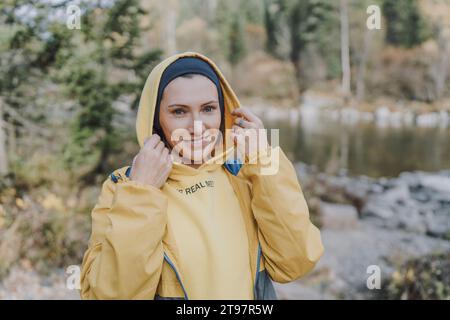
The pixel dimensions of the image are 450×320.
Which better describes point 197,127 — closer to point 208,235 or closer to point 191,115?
point 191,115

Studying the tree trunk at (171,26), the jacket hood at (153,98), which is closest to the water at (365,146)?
the tree trunk at (171,26)

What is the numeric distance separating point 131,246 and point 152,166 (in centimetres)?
26

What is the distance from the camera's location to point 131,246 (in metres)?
1.23

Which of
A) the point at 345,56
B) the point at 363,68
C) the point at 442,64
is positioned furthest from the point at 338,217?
the point at 442,64

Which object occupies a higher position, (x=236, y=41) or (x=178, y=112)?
→ (x=236, y=41)

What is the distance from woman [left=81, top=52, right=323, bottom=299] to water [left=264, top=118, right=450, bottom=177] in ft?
15.8

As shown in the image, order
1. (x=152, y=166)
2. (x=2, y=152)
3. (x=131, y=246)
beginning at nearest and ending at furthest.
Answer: (x=131, y=246)
(x=152, y=166)
(x=2, y=152)

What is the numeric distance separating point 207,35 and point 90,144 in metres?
2.44

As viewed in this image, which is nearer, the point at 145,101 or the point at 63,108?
the point at 145,101

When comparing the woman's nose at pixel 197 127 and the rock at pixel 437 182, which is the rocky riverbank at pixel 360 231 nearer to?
the rock at pixel 437 182

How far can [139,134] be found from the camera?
156 centimetres
